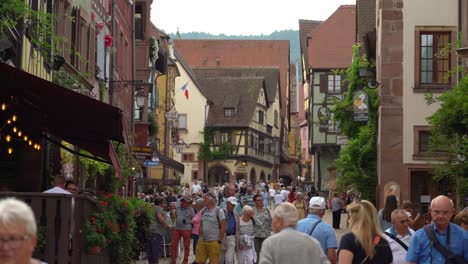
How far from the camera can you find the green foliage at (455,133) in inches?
866

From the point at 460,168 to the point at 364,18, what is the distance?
29702 mm

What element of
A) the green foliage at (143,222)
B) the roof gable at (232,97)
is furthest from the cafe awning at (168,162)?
the roof gable at (232,97)

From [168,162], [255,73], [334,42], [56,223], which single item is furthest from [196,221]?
[255,73]

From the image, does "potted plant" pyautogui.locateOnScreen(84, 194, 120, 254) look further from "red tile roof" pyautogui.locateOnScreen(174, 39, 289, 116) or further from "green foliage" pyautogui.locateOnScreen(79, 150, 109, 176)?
"red tile roof" pyautogui.locateOnScreen(174, 39, 289, 116)

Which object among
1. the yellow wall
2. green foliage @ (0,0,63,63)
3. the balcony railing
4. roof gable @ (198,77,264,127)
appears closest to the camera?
the balcony railing

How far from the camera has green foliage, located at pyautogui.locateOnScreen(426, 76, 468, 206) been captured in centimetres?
2200

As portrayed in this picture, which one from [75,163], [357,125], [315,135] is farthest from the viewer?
[315,135]

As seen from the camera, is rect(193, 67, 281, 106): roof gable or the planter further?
rect(193, 67, 281, 106): roof gable

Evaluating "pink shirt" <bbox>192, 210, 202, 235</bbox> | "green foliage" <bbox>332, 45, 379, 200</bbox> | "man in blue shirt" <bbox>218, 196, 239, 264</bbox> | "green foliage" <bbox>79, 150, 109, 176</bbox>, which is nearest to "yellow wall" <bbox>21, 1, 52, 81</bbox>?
"green foliage" <bbox>79, 150, 109, 176</bbox>

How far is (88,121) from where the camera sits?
55.6 feet

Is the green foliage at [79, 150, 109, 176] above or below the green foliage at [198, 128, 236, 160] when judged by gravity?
below

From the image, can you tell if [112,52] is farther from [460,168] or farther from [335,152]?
[335,152]

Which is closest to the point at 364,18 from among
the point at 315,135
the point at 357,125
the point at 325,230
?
the point at 357,125

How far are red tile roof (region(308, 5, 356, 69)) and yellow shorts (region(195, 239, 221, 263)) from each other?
57.3m
